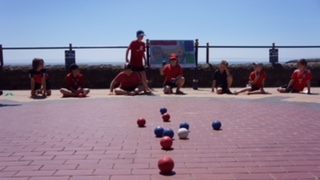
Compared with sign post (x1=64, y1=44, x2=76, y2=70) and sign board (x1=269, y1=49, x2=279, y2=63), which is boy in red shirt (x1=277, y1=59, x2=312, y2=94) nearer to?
sign board (x1=269, y1=49, x2=279, y2=63)

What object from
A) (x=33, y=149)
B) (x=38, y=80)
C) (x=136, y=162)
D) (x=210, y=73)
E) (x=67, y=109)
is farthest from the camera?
(x=210, y=73)

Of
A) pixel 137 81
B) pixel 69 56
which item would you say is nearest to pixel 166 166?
pixel 137 81

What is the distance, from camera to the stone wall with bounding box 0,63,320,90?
18062 mm

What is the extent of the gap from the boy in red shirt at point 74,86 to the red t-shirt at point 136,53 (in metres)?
2.10

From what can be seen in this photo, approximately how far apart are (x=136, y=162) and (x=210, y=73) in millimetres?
14152

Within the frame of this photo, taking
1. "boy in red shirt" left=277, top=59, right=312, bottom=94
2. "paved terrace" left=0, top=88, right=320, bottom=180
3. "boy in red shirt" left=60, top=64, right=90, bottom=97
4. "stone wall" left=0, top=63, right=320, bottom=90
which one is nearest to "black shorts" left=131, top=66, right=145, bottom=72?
"boy in red shirt" left=60, top=64, right=90, bottom=97

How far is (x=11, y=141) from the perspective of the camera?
20.7ft

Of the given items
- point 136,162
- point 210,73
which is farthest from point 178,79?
point 136,162

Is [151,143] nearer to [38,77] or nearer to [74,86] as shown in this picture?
[74,86]

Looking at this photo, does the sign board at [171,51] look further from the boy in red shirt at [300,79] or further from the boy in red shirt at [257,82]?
the boy in red shirt at [300,79]

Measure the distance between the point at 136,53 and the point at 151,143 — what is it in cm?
876

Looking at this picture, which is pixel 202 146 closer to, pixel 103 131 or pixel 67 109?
pixel 103 131

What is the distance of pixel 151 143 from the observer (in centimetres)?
611

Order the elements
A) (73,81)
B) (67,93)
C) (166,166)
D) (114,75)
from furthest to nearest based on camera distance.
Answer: (114,75), (73,81), (67,93), (166,166)
